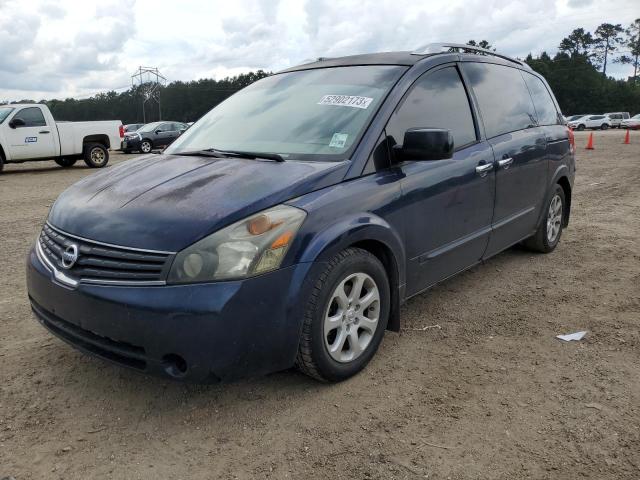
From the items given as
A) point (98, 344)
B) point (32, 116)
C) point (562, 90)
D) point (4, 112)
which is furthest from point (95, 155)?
point (562, 90)

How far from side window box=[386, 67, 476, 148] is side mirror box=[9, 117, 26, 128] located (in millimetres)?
13716

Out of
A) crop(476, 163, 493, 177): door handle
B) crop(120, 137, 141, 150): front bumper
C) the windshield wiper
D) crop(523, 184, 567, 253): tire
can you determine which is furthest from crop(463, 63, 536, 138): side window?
crop(120, 137, 141, 150): front bumper

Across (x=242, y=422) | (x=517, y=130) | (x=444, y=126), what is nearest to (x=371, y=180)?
(x=444, y=126)

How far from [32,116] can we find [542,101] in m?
13.7

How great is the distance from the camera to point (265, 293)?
244 cm

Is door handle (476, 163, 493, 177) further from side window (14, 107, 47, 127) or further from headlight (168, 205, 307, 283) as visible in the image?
side window (14, 107, 47, 127)

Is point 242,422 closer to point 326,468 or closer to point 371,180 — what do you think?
point 326,468

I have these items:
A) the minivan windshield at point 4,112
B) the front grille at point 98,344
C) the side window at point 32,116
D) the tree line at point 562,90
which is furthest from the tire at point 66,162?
the tree line at point 562,90

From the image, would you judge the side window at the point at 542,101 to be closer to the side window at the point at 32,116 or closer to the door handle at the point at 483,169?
the door handle at the point at 483,169

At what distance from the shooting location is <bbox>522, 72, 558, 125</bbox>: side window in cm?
503

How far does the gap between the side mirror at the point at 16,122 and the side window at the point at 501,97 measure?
13.5 m

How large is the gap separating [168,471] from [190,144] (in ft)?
7.17

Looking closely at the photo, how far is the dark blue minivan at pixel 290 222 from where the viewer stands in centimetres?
240

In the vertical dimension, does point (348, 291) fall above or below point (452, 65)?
below
